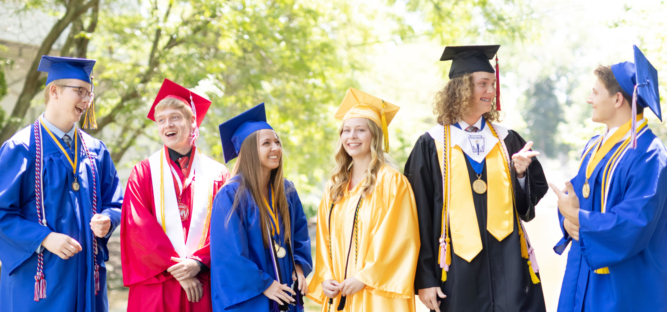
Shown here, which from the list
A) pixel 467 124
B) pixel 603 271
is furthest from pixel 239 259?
pixel 603 271

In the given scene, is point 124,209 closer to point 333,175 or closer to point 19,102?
point 333,175

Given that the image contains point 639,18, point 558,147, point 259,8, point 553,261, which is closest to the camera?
point 639,18

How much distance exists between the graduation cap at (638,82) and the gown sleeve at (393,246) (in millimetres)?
1275

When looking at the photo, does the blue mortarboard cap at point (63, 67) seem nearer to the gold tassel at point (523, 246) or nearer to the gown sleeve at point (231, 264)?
the gown sleeve at point (231, 264)

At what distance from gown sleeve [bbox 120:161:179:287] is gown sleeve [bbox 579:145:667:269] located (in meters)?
2.39

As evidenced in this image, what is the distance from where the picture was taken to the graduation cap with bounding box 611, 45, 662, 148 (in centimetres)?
258

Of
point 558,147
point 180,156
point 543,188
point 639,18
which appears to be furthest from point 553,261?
point 558,147

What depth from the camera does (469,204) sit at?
2934 mm

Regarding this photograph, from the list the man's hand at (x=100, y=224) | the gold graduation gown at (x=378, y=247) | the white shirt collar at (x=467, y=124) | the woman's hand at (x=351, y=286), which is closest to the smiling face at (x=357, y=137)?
the gold graduation gown at (x=378, y=247)

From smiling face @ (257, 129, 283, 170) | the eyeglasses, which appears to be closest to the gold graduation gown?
smiling face @ (257, 129, 283, 170)

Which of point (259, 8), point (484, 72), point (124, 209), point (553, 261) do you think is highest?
point (259, 8)

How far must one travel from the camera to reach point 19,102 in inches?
257

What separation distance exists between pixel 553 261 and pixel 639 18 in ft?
11.9

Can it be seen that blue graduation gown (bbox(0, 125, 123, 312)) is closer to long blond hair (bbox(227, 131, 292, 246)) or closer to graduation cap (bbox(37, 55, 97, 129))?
graduation cap (bbox(37, 55, 97, 129))
